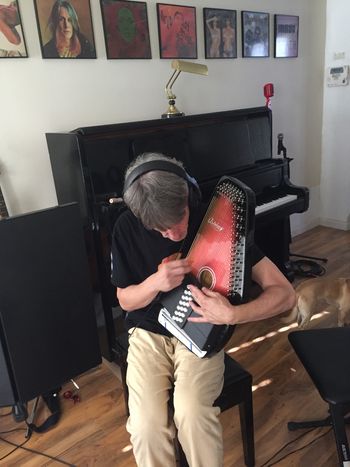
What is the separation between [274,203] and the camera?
2.43m

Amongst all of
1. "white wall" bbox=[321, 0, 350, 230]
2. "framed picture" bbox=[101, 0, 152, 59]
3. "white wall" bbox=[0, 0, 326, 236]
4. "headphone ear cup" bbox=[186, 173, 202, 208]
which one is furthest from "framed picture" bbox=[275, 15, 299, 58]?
"headphone ear cup" bbox=[186, 173, 202, 208]

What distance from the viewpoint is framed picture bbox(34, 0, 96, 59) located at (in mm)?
1869

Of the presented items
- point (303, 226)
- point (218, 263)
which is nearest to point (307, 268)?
point (303, 226)

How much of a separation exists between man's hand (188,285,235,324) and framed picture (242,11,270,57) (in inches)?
93.0

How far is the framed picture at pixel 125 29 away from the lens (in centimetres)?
209

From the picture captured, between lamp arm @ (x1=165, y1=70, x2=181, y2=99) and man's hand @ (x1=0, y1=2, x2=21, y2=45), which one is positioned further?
lamp arm @ (x1=165, y1=70, x2=181, y2=99)

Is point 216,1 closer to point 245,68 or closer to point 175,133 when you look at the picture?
point 245,68

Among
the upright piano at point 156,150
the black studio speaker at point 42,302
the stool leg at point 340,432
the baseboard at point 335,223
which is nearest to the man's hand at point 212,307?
the stool leg at point 340,432

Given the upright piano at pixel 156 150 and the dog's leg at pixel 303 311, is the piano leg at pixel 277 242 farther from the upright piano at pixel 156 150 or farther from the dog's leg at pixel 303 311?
the dog's leg at pixel 303 311

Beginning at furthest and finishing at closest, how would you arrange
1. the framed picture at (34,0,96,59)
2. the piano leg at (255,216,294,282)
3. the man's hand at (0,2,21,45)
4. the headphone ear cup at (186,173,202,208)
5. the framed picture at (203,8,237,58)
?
the piano leg at (255,216,294,282) → the framed picture at (203,8,237,58) → the framed picture at (34,0,96,59) → the man's hand at (0,2,21,45) → the headphone ear cup at (186,173,202,208)

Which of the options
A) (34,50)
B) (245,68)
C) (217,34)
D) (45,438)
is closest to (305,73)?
(245,68)

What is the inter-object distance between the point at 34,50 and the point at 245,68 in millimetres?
1645

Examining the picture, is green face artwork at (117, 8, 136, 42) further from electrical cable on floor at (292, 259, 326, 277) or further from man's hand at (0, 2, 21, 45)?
electrical cable on floor at (292, 259, 326, 277)

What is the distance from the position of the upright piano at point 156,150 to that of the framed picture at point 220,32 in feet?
1.73
